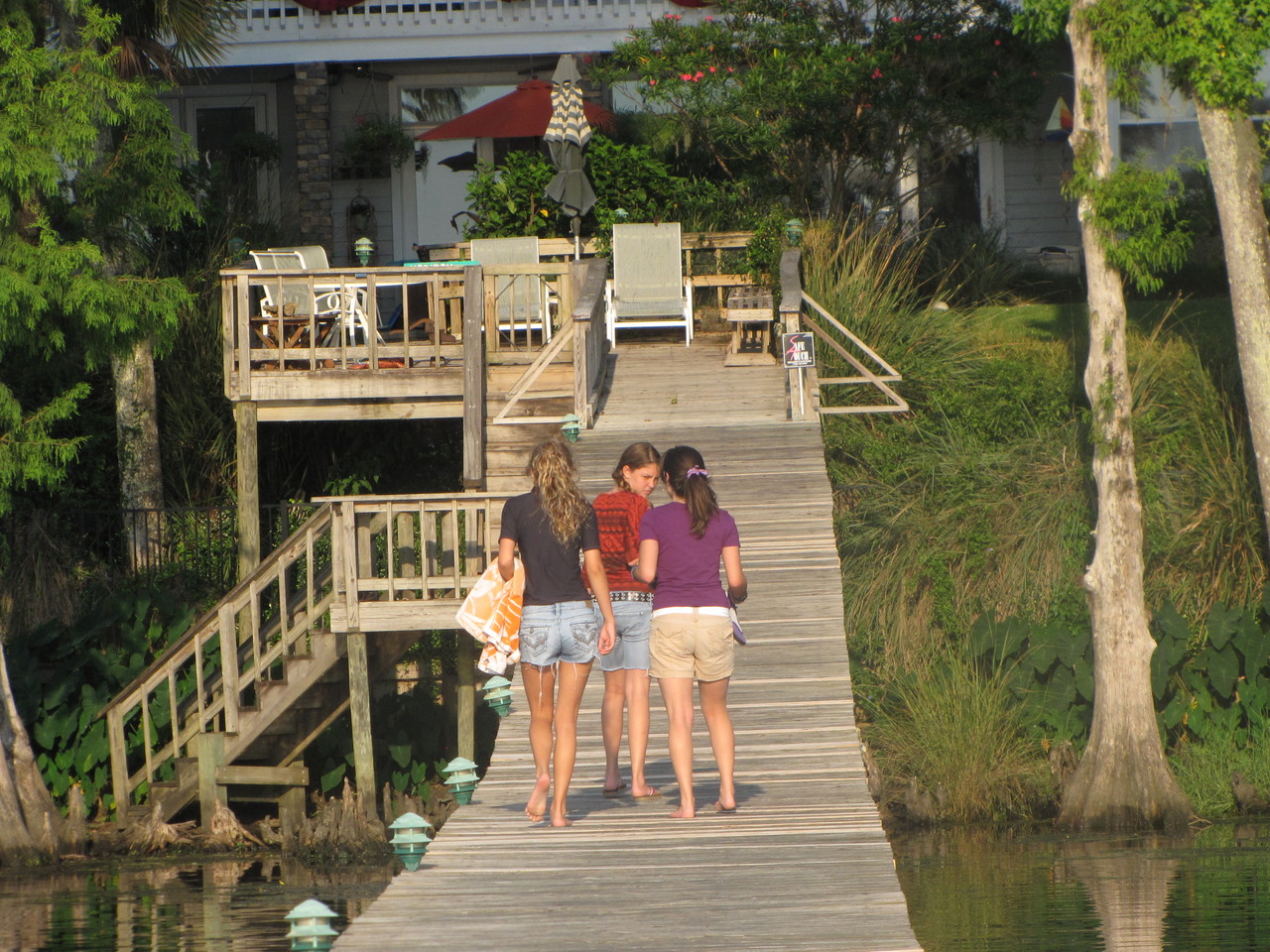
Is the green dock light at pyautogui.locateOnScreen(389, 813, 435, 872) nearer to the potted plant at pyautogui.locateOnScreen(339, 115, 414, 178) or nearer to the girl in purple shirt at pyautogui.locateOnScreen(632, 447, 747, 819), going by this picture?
the girl in purple shirt at pyautogui.locateOnScreen(632, 447, 747, 819)

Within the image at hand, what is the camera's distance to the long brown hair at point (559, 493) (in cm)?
775

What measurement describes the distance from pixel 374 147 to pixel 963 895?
597 inches

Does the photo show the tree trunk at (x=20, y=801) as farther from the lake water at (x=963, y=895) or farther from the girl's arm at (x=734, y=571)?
the girl's arm at (x=734, y=571)

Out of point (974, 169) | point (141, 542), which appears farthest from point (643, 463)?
point (974, 169)

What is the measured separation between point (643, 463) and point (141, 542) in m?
9.84

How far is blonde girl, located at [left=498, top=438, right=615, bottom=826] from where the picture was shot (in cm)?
777

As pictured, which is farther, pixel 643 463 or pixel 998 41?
pixel 998 41

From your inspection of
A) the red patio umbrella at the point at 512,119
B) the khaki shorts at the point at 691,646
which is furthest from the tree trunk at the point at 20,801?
the red patio umbrella at the point at 512,119

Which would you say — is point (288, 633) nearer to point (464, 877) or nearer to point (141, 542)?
point (141, 542)

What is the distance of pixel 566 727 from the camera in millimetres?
7785

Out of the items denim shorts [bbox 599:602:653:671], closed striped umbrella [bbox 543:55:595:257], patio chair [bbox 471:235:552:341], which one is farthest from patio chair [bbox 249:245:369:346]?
denim shorts [bbox 599:602:653:671]

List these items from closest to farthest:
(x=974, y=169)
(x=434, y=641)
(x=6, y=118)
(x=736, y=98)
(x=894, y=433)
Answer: (x=6, y=118) < (x=894, y=433) < (x=434, y=641) < (x=736, y=98) < (x=974, y=169)

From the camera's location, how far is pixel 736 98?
17.8m

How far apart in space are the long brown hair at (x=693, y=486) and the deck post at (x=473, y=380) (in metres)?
5.89
